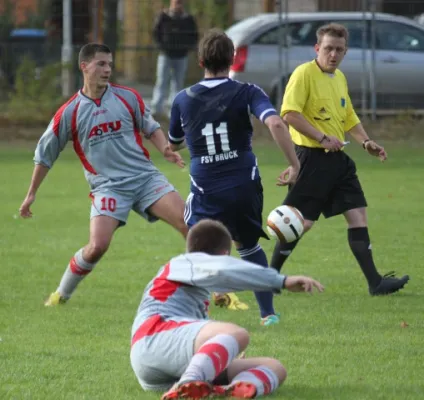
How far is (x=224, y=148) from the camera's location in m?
8.05

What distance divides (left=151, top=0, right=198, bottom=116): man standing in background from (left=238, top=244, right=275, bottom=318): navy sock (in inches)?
552

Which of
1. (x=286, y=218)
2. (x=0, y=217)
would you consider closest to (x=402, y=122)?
(x=0, y=217)

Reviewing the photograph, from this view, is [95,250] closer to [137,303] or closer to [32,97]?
[137,303]

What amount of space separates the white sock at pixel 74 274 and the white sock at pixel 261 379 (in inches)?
129

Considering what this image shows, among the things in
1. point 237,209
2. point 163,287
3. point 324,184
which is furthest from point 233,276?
point 324,184

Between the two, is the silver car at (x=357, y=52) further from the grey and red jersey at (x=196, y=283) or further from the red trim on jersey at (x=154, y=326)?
the red trim on jersey at (x=154, y=326)

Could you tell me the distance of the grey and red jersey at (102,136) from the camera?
29.8ft

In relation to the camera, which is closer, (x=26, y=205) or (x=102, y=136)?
(x=26, y=205)

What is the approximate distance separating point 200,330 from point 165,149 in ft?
9.90

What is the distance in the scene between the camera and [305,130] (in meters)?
9.05

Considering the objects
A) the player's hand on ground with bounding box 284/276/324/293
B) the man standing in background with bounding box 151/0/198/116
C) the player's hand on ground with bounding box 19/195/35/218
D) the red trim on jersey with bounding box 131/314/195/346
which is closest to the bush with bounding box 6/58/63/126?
the man standing in background with bounding box 151/0/198/116

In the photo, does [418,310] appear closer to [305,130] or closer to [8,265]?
[305,130]

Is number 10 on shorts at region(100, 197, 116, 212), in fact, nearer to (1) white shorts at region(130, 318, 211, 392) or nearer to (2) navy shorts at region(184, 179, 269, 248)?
(2) navy shorts at region(184, 179, 269, 248)

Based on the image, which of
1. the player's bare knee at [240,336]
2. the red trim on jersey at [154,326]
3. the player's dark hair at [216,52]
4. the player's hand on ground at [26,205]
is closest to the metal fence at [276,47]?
the player's hand on ground at [26,205]
